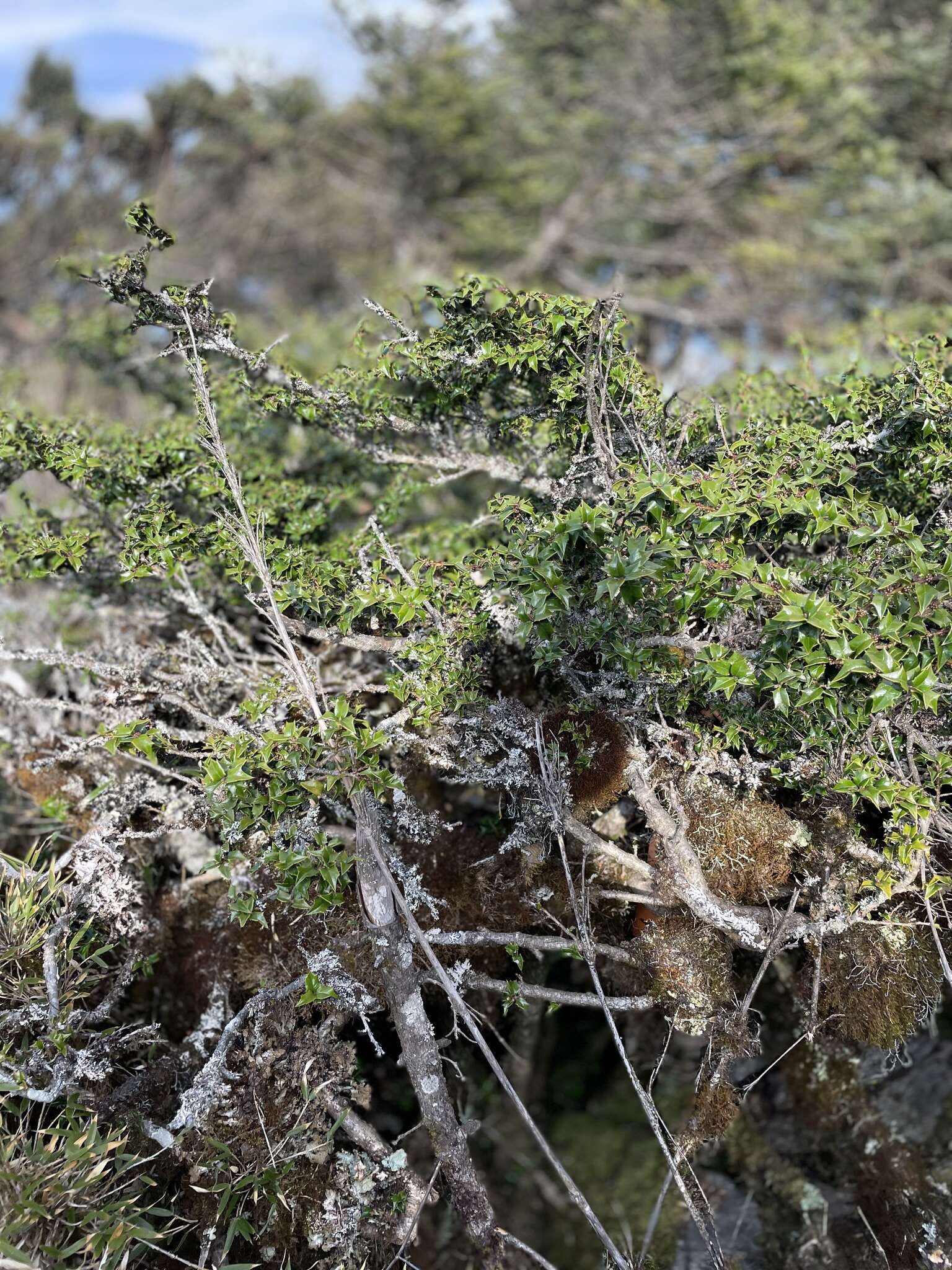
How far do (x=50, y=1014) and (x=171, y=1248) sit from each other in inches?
32.7

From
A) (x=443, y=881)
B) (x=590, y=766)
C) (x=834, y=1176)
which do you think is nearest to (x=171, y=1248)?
(x=443, y=881)

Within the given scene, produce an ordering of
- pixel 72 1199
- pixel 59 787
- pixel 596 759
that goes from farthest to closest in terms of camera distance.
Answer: pixel 59 787
pixel 596 759
pixel 72 1199

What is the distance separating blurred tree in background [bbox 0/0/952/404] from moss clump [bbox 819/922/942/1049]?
5.85 m

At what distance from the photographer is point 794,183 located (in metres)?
11.6

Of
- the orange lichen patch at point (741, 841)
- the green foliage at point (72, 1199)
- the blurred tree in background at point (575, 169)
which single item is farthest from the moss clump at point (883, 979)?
the blurred tree in background at point (575, 169)

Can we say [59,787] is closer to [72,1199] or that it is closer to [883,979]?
[72,1199]

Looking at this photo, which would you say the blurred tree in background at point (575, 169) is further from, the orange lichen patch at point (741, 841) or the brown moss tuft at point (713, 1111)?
the brown moss tuft at point (713, 1111)

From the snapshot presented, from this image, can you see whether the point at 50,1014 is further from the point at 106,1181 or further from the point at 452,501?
the point at 452,501

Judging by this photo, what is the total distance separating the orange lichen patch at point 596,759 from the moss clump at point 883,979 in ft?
2.87

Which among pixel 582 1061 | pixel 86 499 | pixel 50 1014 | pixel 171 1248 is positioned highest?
pixel 86 499

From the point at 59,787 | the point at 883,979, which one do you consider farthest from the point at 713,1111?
the point at 59,787

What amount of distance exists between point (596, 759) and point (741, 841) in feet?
1.80

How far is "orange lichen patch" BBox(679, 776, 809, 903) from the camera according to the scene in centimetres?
279

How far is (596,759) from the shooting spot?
2961 mm
